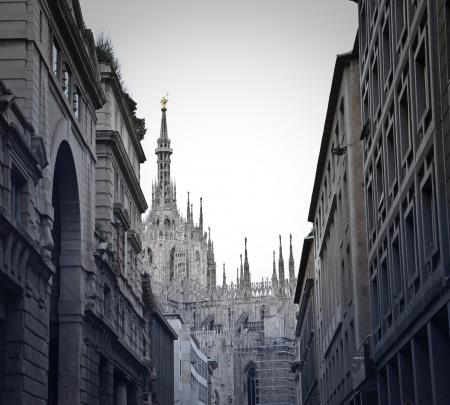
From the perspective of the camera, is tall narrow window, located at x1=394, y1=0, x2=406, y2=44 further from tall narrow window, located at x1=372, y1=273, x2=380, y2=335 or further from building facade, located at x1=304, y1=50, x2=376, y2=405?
building facade, located at x1=304, y1=50, x2=376, y2=405

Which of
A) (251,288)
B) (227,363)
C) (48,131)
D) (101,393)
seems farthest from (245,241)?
(48,131)

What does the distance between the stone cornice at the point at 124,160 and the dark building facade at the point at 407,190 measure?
45.6 ft

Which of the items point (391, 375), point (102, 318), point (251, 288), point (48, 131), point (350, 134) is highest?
point (251, 288)

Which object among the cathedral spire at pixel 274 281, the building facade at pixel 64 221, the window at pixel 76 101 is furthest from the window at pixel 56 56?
the cathedral spire at pixel 274 281

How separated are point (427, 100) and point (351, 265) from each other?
18704mm

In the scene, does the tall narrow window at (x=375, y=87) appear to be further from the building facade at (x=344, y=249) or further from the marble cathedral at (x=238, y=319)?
the marble cathedral at (x=238, y=319)

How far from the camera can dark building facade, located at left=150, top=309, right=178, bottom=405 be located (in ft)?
227

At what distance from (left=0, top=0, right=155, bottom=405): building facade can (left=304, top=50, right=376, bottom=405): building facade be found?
1034cm

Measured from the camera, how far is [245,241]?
195375 mm

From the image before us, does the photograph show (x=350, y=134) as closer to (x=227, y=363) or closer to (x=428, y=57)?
(x=428, y=57)

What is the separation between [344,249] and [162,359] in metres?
33.5

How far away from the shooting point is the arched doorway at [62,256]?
3788 centimetres

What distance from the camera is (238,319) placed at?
175m

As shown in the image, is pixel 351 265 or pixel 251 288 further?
pixel 251 288
